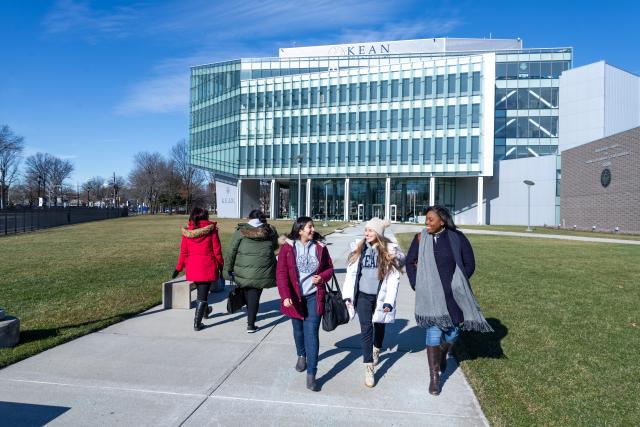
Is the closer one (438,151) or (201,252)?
(201,252)

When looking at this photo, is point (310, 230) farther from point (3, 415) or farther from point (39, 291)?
point (39, 291)

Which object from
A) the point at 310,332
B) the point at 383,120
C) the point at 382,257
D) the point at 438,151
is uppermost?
the point at 383,120

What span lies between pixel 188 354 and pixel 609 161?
38.5 meters

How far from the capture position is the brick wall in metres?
32.2

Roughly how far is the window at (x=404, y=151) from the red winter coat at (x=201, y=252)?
154 ft

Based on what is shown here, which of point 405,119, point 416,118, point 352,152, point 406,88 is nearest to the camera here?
point 416,118

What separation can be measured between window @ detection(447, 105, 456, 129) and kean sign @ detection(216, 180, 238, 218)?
29.2 meters

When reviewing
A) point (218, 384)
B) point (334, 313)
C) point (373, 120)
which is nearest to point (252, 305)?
point (218, 384)

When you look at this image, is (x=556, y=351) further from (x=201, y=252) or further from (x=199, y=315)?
(x=201, y=252)

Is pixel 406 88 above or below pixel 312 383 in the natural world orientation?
above

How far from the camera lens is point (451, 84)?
50.0 m

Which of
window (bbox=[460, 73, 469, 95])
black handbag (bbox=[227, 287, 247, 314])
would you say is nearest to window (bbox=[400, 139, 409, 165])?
window (bbox=[460, 73, 469, 95])

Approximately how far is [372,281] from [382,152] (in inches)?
1936

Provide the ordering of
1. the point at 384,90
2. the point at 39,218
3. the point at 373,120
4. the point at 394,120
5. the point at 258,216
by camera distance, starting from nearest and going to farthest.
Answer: the point at 258,216
the point at 39,218
the point at 394,120
the point at 384,90
the point at 373,120
